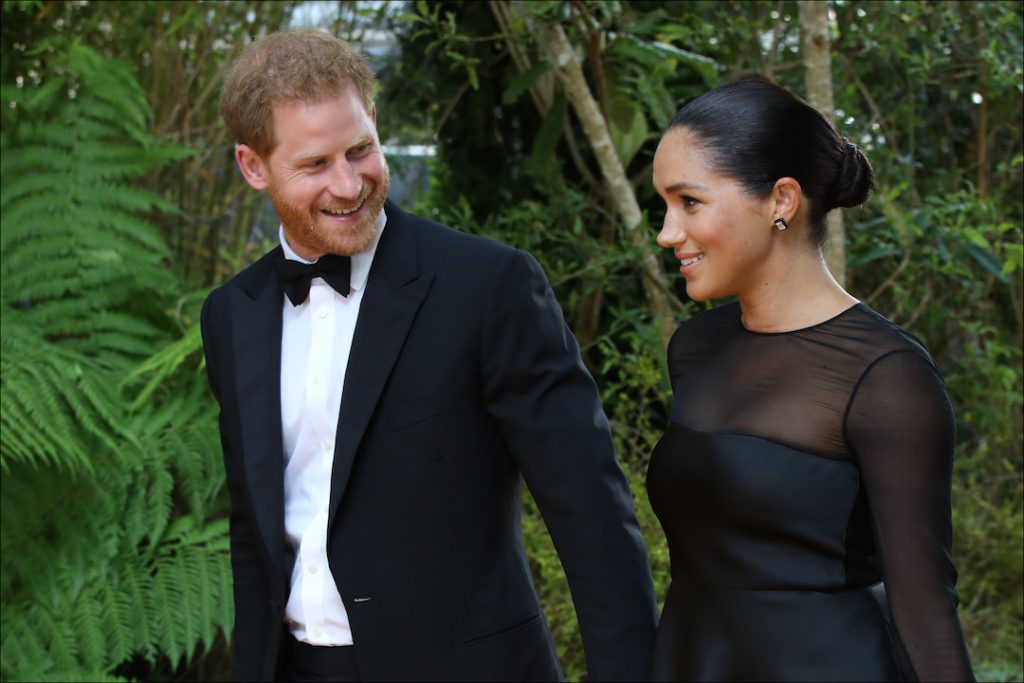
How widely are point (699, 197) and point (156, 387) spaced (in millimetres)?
2448

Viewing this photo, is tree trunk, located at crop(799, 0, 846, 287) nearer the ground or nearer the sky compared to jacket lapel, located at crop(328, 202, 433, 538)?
nearer the sky

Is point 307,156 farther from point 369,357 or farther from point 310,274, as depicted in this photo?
point 369,357

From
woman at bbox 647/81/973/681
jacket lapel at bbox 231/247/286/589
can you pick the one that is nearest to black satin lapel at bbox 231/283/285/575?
jacket lapel at bbox 231/247/286/589

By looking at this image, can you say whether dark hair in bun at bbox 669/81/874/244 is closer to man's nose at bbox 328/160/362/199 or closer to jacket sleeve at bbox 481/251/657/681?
jacket sleeve at bbox 481/251/657/681

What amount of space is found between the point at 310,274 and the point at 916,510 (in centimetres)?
104

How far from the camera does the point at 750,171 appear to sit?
5.67 feet

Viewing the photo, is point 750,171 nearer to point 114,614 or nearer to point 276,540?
point 276,540

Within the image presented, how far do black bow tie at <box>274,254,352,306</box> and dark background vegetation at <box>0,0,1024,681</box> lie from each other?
1.38 metres

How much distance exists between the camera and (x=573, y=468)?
1.91 meters

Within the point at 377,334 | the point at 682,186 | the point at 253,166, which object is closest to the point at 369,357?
the point at 377,334

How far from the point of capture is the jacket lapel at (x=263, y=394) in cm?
200

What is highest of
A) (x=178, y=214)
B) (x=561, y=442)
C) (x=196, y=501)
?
(x=178, y=214)

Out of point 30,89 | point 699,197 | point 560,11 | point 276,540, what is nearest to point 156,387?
point 30,89

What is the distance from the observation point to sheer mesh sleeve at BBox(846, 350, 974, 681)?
153 centimetres
